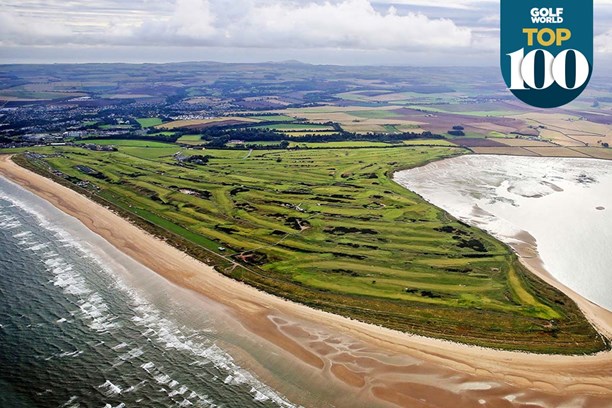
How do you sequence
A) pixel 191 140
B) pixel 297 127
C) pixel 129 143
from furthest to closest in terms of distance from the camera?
1. pixel 297 127
2. pixel 191 140
3. pixel 129 143

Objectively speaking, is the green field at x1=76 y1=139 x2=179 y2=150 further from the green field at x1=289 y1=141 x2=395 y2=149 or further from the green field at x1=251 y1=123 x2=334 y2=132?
the green field at x1=251 y1=123 x2=334 y2=132

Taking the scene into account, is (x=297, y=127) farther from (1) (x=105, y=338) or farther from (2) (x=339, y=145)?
(1) (x=105, y=338)

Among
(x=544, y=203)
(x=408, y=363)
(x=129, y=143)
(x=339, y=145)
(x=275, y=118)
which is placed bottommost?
(x=408, y=363)

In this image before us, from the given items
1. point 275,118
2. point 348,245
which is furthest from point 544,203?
point 275,118

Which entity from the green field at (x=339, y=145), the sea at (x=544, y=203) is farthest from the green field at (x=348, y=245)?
the green field at (x=339, y=145)

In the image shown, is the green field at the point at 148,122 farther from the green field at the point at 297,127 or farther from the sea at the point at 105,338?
the sea at the point at 105,338

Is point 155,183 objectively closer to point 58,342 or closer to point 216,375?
point 58,342
